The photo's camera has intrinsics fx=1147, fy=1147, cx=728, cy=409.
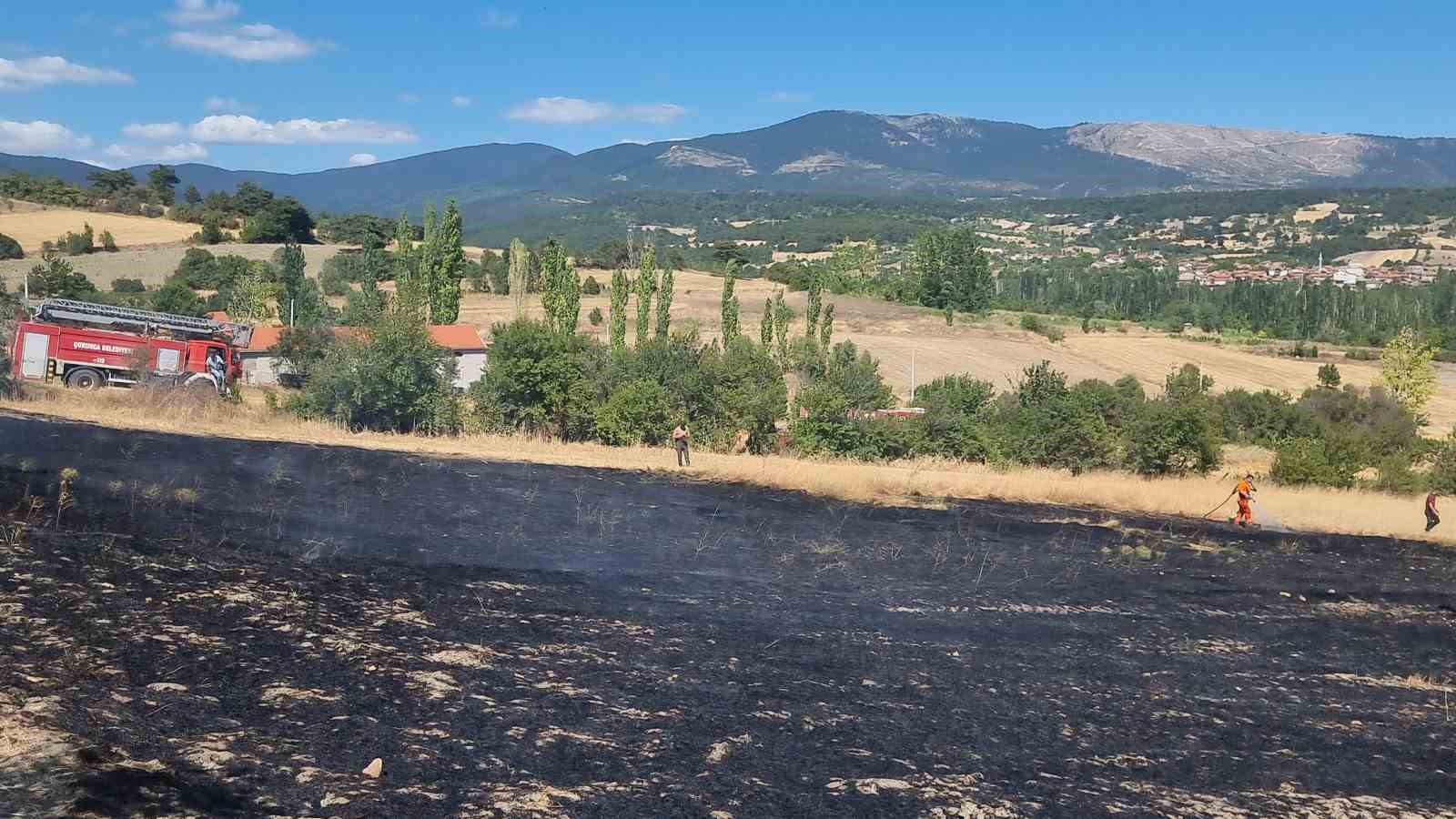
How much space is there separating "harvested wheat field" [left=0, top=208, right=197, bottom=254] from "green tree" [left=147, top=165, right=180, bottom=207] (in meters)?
14.2

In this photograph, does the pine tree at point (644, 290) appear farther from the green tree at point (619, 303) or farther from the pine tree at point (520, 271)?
the pine tree at point (520, 271)

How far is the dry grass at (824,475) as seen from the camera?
28.4 m

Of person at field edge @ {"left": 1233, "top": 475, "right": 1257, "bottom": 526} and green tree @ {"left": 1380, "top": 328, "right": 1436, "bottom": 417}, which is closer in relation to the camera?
person at field edge @ {"left": 1233, "top": 475, "right": 1257, "bottom": 526}

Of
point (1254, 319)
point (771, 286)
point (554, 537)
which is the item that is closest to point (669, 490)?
point (554, 537)

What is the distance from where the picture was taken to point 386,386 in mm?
32938

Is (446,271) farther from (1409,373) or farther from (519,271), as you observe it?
(1409,373)

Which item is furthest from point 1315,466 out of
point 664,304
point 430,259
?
point 430,259

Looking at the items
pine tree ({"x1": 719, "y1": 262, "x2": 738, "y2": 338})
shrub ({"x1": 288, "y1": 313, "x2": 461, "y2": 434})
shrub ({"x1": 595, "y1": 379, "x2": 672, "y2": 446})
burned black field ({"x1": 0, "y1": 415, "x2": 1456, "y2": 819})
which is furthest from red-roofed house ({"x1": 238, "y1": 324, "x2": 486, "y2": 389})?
burned black field ({"x1": 0, "y1": 415, "x2": 1456, "y2": 819})

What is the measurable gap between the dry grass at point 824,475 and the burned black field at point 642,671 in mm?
7914

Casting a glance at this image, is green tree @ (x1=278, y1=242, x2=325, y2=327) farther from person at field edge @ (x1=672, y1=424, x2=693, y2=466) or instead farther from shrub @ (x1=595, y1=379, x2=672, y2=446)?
person at field edge @ (x1=672, y1=424, x2=693, y2=466)

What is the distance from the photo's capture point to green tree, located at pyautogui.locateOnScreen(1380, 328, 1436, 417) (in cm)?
5506

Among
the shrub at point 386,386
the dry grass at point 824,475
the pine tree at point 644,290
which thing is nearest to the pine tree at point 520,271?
the pine tree at point 644,290

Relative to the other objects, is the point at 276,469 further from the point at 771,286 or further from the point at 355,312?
the point at 771,286

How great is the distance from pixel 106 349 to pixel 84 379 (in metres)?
1.14
